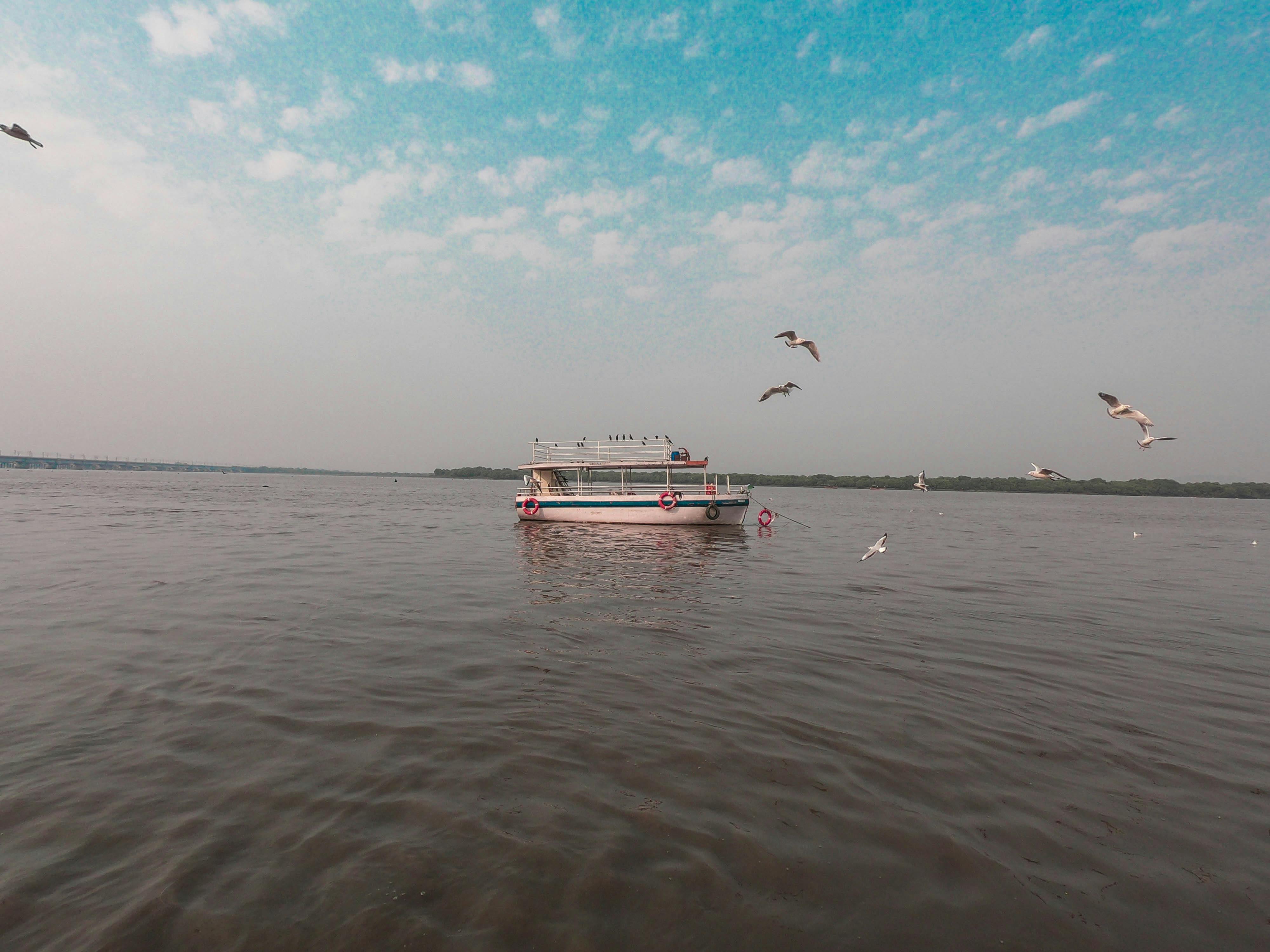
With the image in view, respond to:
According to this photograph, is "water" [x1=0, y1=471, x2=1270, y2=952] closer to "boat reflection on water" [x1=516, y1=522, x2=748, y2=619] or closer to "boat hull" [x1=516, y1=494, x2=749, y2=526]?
"boat reflection on water" [x1=516, y1=522, x2=748, y2=619]

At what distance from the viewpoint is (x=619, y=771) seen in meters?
5.32

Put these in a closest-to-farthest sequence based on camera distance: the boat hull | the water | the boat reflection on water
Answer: the water
the boat reflection on water
the boat hull

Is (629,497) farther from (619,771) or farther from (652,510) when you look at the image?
(619,771)

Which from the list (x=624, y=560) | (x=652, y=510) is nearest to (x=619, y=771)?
(x=624, y=560)

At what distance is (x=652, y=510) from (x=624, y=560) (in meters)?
11.6

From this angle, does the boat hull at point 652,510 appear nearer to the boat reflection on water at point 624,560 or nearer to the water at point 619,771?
the boat reflection on water at point 624,560

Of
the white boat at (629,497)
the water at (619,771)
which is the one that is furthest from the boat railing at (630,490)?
the water at (619,771)

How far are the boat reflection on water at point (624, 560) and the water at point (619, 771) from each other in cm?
80

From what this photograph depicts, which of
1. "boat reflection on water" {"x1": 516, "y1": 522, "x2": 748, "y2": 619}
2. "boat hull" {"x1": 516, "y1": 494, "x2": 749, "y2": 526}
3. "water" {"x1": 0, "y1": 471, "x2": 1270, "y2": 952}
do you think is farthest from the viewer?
"boat hull" {"x1": 516, "y1": 494, "x2": 749, "y2": 526}

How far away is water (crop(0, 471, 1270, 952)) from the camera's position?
140 inches

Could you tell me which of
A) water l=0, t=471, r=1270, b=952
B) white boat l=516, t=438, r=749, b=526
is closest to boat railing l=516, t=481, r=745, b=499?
white boat l=516, t=438, r=749, b=526

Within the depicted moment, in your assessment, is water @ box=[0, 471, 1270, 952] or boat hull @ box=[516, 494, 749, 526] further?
boat hull @ box=[516, 494, 749, 526]

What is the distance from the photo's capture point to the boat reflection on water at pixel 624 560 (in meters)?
14.1

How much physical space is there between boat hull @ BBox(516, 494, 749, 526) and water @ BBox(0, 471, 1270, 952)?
56.3ft
